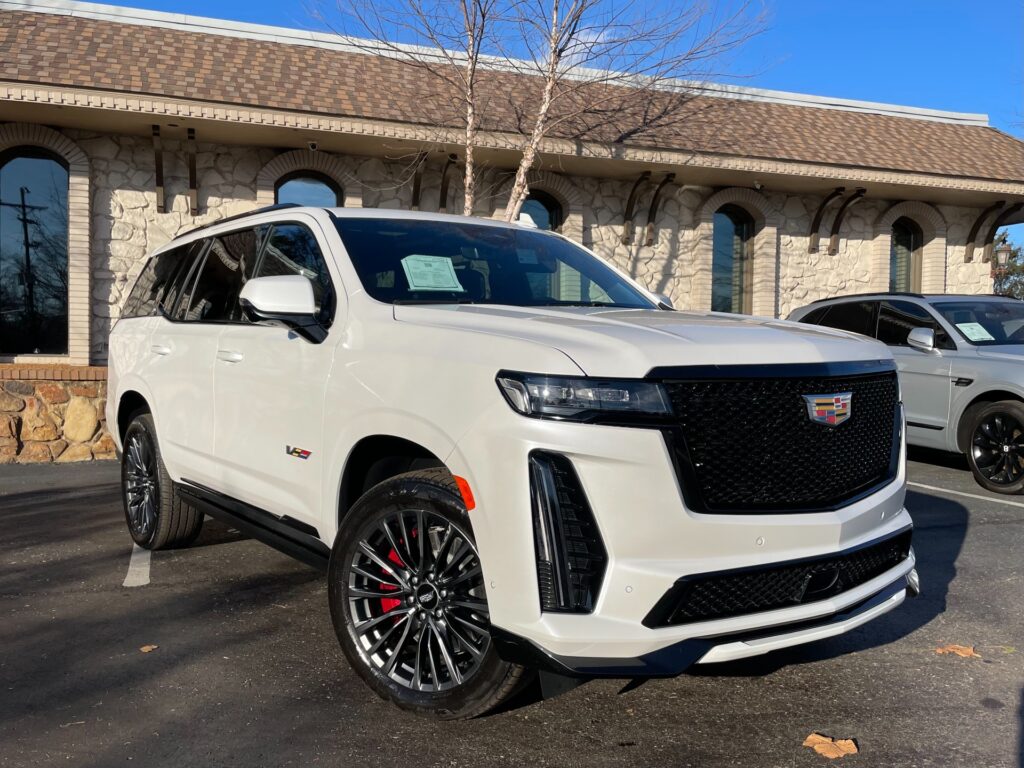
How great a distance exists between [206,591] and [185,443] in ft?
2.61

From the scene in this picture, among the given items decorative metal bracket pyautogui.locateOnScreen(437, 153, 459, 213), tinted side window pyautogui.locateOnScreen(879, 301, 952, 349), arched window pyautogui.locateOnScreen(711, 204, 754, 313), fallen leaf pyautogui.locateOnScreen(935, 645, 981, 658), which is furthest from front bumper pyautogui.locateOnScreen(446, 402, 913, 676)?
arched window pyautogui.locateOnScreen(711, 204, 754, 313)

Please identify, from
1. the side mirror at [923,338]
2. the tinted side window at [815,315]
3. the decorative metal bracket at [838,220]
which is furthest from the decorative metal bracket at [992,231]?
the side mirror at [923,338]

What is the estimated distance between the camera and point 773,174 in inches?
520

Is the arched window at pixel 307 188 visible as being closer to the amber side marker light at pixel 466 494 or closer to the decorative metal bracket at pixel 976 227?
the amber side marker light at pixel 466 494

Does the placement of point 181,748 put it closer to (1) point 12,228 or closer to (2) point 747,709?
(2) point 747,709

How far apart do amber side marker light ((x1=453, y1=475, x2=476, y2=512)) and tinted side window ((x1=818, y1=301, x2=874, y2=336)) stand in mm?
7410

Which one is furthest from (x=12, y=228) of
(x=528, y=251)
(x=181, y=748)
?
(x=181, y=748)

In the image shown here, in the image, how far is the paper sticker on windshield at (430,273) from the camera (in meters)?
3.62

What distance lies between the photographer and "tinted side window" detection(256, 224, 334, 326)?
3548 millimetres

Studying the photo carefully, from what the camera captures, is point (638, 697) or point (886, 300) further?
point (886, 300)

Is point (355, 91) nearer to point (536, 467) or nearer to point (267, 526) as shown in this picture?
point (267, 526)

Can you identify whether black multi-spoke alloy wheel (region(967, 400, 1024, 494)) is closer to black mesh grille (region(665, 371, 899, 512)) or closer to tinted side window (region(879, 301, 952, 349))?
tinted side window (region(879, 301, 952, 349))

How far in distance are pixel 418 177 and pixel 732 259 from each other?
233 inches

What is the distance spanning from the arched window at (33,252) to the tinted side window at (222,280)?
8.32 meters
